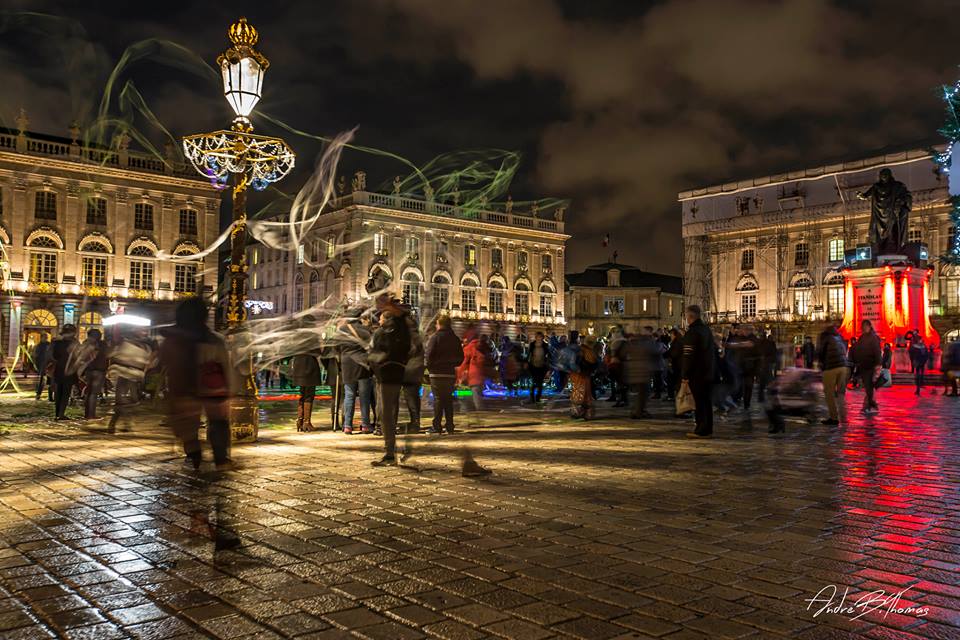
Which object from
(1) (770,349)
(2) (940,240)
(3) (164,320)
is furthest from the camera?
(2) (940,240)

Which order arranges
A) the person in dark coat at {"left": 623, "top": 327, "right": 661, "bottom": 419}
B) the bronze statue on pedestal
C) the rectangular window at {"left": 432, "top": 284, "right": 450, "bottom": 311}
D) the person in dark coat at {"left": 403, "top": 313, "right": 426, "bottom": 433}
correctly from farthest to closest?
the rectangular window at {"left": 432, "top": 284, "right": 450, "bottom": 311} → the bronze statue on pedestal → the person in dark coat at {"left": 623, "top": 327, "right": 661, "bottom": 419} → the person in dark coat at {"left": 403, "top": 313, "right": 426, "bottom": 433}

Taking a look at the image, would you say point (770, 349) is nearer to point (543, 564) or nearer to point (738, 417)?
point (738, 417)

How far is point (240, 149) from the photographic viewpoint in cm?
1023

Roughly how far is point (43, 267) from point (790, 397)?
45.1 meters

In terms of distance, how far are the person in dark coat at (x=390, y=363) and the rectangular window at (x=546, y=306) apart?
2417 inches

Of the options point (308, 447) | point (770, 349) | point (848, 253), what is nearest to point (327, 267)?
point (848, 253)

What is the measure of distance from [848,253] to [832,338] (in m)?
20.1

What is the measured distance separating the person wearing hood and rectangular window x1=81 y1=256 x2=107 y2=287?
4624 centimetres

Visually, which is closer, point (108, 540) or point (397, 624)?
point (397, 624)

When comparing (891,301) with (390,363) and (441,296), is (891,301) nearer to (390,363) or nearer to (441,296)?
(390,363)

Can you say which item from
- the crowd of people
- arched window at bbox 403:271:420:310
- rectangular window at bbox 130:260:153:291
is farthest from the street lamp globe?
arched window at bbox 403:271:420:310

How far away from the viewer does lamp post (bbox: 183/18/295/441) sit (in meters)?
9.84

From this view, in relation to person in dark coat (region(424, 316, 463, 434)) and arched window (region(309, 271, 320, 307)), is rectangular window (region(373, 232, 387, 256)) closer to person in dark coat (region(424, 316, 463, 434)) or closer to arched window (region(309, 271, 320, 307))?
arched window (region(309, 271, 320, 307))

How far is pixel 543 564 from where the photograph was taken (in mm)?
4312
